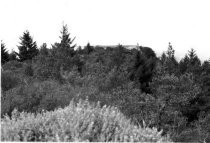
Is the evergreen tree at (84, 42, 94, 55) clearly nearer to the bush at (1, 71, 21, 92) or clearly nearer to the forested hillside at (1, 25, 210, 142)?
the forested hillside at (1, 25, 210, 142)

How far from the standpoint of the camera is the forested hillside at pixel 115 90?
10.5 metres

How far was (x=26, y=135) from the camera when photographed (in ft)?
13.1

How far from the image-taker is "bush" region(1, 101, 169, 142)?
3.96 m

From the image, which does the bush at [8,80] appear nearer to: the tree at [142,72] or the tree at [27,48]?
the tree at [142,72]

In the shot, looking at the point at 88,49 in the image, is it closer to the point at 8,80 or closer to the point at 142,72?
the point at 142,72

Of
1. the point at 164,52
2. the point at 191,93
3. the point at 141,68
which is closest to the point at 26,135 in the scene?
the point at 191,93

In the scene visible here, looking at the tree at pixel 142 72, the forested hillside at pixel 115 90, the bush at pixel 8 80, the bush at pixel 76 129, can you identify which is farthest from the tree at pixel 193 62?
the bush at pixel 76 129

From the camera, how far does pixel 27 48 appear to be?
168 ft

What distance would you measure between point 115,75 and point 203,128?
9.94 meters

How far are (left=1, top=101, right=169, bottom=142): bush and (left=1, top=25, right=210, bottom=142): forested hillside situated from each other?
43mm

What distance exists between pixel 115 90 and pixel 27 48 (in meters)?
29.3

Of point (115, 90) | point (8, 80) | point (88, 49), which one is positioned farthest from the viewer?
point (88, 49)

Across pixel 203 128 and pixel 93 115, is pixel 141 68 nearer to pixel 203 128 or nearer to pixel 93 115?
pixel 203 128

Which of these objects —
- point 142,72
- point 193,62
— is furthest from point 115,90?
point 193,62
